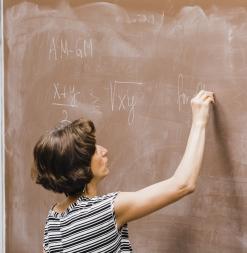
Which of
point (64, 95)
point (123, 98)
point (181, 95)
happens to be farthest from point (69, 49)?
point (181, 95)

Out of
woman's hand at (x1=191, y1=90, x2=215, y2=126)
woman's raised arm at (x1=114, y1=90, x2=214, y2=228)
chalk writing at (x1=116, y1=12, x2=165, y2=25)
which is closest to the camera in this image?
woman's raised arm at (x1=114, y1=90, x2=214, y2=228)

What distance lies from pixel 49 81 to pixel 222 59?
0.73 metres

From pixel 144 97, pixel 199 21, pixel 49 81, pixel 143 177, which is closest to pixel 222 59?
pixel 199 21

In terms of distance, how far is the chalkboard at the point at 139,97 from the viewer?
1828mm

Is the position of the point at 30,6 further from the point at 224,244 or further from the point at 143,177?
the point at 224,244

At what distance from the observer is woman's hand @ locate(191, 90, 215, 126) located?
182cm

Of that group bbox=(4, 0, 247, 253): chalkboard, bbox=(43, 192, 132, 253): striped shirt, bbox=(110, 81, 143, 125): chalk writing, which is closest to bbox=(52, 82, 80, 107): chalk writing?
bbox=(4, 0, 247, 253): chalkboard

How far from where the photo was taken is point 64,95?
226 cm

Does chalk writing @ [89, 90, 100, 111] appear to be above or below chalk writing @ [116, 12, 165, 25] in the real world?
below

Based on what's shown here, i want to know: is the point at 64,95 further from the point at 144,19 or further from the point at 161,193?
the point at 161,193

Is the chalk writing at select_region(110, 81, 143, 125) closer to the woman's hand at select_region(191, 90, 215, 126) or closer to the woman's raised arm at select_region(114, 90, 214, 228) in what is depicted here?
the woman's hand at select_region(191, 90, 215, 126)

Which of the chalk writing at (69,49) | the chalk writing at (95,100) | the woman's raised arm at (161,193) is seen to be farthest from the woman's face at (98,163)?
the chalk writing at (69,49)

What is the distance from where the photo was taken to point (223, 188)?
185 cm

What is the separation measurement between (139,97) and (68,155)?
0.40 metres
